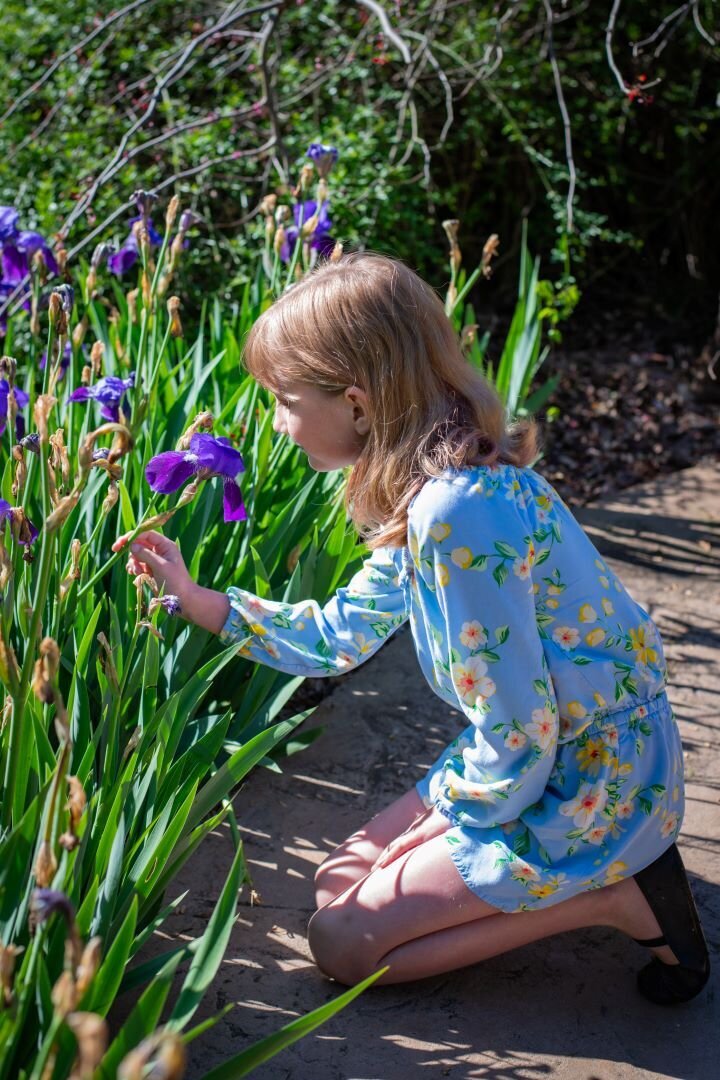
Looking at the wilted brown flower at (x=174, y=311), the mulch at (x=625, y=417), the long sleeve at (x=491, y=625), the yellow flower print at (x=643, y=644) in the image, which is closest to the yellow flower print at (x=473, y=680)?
the long sleeve at (x=491, y=625)

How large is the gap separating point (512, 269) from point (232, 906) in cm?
435

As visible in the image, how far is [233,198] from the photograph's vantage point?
169 inches

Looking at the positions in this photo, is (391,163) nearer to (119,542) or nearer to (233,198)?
(233,198)

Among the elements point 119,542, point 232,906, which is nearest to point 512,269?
point 119,542

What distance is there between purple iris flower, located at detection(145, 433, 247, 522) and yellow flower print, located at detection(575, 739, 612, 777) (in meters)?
0.68

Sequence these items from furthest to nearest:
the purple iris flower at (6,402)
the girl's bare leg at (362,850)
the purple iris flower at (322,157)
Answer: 1. the purple iris flower at (322,157)
2. the girl's bare leg at (362,850)
3. the purple iris flower at (6,402)

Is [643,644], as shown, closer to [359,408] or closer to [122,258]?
[359,408]

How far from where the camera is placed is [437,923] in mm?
1750

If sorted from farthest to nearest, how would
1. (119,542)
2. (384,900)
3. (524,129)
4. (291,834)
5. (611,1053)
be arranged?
(524,129)
(291,834)
(384,900)
(611,1053)
(119,542)

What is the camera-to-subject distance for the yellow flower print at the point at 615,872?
1.71m

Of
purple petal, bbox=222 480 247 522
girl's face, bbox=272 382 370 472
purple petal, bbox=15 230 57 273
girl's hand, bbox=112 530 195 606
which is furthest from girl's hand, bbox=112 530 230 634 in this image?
purple petal, bbox=15 230 57 273

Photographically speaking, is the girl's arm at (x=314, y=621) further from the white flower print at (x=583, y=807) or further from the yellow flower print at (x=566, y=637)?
the white flower print at (x=583, y=807)

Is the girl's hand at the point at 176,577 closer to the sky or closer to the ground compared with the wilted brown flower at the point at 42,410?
closer to the ground

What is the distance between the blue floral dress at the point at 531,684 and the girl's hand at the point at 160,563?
0.10 meters
